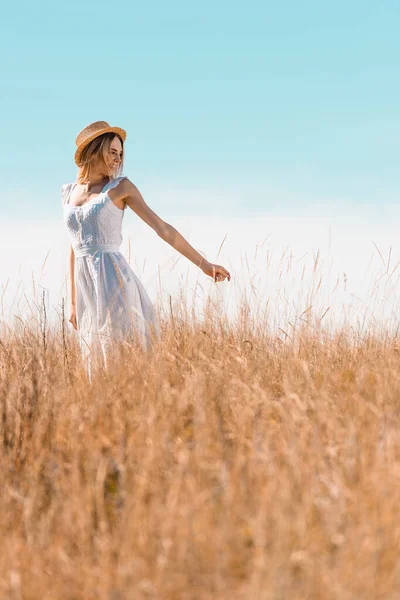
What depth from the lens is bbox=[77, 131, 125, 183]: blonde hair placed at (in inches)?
163

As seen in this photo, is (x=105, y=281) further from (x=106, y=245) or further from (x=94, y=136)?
(x=94, y=136)

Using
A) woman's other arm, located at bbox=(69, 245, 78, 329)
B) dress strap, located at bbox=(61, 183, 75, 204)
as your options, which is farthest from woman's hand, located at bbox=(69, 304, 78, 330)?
dress strap, located at bbox=(61, 183, 75, 204)

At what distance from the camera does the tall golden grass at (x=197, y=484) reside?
1.79 meters

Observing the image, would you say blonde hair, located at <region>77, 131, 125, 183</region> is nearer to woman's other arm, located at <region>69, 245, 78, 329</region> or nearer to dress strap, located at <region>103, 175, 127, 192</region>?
dress strap, located at <region>103, 175, 127, 192</region>

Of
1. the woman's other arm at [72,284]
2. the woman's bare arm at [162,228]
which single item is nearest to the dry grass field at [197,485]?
the woman's bare arm at [162,228]

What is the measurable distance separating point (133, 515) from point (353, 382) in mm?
1738

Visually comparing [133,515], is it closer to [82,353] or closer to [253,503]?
[253,503]

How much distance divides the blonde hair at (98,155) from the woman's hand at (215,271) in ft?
2.57

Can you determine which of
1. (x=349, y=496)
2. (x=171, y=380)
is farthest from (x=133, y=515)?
(x=171, y=380)

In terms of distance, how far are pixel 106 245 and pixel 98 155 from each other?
1.81 ft

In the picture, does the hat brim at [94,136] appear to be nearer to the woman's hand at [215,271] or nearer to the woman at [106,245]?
the woman at [106,245]

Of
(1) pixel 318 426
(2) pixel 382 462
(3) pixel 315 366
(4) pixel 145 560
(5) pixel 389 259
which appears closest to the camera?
(4) pixel 145 560

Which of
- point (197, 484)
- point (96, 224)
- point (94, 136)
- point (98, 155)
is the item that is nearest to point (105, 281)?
point (96, 224)

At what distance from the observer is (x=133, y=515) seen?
6.63 feet
